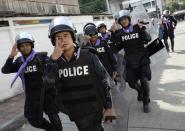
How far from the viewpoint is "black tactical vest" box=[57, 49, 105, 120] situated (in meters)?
3.83

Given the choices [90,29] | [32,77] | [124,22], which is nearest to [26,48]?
[32,77]

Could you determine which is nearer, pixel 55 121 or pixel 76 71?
pixel 76 71

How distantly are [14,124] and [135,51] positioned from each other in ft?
9.22

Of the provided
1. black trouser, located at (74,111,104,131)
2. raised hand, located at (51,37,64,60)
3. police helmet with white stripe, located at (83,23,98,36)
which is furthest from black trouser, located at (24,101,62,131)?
police helmet with white stripe, located at (83,23,98,36)

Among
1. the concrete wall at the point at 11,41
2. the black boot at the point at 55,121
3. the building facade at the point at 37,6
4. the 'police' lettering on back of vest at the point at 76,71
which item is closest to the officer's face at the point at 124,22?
the black boot at the point at 55,121

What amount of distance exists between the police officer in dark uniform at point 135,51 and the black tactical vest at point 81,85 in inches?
120

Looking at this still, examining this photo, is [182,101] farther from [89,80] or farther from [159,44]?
[89,80]

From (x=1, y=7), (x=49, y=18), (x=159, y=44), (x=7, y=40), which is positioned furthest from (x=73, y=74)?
(x=49, y=18)

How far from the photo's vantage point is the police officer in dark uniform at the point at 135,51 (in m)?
6.88

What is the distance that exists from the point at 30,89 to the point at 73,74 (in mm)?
1594

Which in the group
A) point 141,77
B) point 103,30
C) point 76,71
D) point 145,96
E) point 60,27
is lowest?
point 145,96

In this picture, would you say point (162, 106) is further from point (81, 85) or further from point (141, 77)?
point (81, 85)

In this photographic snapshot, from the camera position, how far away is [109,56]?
7.03m

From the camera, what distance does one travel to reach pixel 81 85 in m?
3.84
